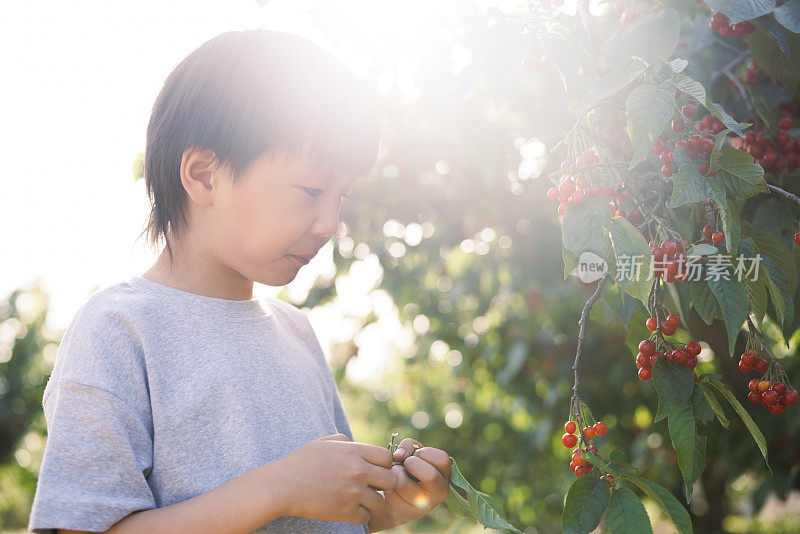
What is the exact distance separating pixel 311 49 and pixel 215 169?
0.93 feet

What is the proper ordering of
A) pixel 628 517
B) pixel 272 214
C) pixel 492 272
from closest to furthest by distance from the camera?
pixel 628 517 → pixel 272 214 → pixel 492 272

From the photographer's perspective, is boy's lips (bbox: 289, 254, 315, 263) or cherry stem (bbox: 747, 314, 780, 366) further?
boy's lips (bbox: 289, 254, 315, 263)

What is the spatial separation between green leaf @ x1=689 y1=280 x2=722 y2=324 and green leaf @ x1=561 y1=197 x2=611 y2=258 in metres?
0.20

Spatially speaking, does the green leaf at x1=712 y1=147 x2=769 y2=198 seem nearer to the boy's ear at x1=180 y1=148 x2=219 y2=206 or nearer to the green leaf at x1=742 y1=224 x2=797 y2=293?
the green leaf at x1=742 y1=224 x2=797 y2=293

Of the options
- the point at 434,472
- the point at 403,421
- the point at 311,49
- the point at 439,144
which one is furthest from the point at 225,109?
the point at 403,421

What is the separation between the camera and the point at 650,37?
96 cm

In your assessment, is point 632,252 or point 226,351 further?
point 226,351

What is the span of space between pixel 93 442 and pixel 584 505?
0.57m

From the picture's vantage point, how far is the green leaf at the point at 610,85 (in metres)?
0.78

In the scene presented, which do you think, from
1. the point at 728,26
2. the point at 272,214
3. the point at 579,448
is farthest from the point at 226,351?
the point at 728,26

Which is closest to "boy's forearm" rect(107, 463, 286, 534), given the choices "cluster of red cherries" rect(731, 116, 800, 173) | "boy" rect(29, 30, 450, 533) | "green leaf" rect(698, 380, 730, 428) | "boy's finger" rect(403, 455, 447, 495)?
"boy" rect(29, 30, 450, 533)

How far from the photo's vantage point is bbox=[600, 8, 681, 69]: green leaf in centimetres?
94

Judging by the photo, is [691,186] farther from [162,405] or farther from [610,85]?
[162,405]

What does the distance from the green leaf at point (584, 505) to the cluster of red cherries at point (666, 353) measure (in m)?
0.17
